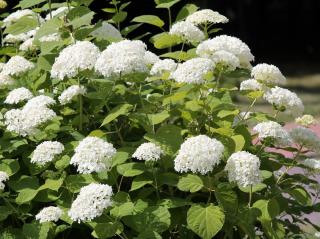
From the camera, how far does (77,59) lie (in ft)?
A: 9.07

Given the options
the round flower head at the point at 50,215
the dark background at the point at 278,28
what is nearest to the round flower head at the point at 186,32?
the round flower head at the point at 50,215

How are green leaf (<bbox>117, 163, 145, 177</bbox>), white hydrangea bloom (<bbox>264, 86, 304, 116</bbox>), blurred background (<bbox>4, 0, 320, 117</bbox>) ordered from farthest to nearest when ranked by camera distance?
blurred background (<bbox>4, 0, 320, 117</bbox>), white hydrangea bloom (<bbox>264, 86, 304, 116</bbox>), green leaf (<bbox>117, 163, 145, 177</bbox>)

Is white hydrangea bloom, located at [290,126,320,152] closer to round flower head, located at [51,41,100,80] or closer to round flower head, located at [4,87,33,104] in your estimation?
round flower head, located at [51,41,100,80]

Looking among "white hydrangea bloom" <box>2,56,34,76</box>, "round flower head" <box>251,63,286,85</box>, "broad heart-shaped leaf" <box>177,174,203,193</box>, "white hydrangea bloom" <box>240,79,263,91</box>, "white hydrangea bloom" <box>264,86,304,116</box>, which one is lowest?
"broad heart-shaped leaf" <box>177,174,203,193</box>

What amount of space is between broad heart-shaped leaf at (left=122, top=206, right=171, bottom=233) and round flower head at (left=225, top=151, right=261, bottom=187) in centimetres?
27

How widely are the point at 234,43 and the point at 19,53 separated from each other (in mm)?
1147

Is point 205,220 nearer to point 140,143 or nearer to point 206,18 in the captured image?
point 140,143

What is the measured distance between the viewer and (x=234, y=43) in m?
3.02

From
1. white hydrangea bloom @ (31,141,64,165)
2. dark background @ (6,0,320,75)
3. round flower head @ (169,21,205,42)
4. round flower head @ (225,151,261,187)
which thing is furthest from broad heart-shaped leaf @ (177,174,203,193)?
dark background @ (6,0,320,75)

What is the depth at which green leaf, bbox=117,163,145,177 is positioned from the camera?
266cm

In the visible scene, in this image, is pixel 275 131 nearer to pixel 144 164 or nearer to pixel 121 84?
pixel 144 164

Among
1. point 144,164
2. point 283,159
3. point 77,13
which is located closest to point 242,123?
point 283,159

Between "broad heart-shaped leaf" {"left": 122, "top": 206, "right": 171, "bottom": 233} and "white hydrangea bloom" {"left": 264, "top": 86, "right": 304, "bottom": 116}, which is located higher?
"white hydrangea bloom" {"left": 264, "top": 86, "right": 304, "bottom": 116}

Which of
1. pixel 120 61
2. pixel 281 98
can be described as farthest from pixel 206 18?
pixel 120 61
